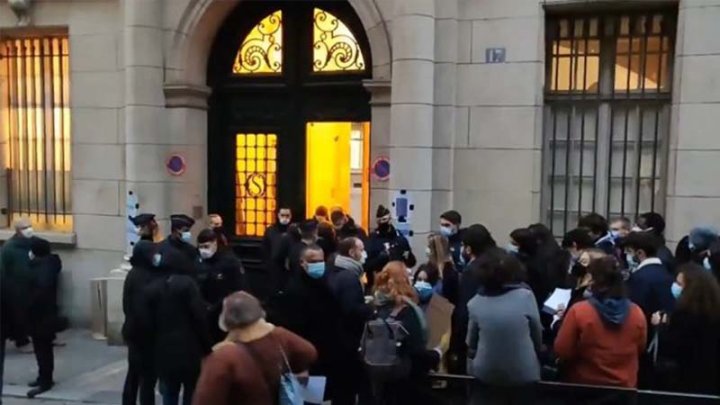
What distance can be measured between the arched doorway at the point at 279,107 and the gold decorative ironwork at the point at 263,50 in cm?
1

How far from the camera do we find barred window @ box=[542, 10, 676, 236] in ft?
29.9

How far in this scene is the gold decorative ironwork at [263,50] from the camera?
35.6 ft

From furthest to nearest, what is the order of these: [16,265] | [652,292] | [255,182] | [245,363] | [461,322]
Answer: [255,182] → [16,265] → [461,322] → [652,292] → [245,363]

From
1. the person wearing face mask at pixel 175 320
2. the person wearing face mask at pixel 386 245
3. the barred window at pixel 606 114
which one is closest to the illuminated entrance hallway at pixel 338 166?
the person wearing face mask at pixel 386 245

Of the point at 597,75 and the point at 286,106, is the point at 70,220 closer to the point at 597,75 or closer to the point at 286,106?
the point at 286,106

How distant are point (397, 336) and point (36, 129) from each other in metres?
8.28

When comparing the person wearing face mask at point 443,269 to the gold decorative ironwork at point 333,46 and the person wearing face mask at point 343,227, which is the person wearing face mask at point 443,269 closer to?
the person wearing face mask at point 343,227

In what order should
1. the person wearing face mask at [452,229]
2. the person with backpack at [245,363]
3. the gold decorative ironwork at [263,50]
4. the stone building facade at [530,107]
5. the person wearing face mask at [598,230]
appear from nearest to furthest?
1. the person with backpack at [245,363]
2. the person wearing face mask at [598,230]
3. the person wearing face mask at [452,229]
4. the stone building facade at [530,107]
5. the gold decorative ironwork at [263,50]

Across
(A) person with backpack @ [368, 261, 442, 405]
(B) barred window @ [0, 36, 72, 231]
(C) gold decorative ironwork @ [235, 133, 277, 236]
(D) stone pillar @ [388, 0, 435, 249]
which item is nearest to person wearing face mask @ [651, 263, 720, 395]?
(A) person with backpack @ [368, 261, 442, 405]

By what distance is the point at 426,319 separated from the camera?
18.7 feet

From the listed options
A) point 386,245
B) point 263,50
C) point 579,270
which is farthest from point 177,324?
point 263,50

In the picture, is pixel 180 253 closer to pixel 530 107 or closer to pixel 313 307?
pixel 313 307

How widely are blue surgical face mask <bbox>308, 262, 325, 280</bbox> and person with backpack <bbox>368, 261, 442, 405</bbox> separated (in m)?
0.60

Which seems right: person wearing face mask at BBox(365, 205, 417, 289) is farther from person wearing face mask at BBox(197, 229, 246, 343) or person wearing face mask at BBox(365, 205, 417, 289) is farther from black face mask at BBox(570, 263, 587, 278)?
black face mask at BBox(570, 263, 587, 278)
